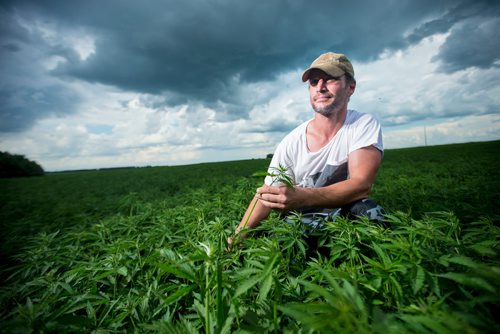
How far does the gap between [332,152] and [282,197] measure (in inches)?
46.5

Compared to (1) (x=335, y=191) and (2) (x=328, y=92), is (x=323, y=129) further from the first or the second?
(1) (x=335, y=191)

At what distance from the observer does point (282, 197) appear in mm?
1683

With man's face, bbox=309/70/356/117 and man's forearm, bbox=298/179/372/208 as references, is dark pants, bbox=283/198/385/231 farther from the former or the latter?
man's face, bbox=309/70/356/117

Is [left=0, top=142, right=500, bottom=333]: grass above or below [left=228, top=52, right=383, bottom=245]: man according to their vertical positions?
below

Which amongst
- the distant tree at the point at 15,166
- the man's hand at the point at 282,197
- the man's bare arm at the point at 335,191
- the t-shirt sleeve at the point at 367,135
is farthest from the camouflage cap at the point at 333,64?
the distant tree at the point at 15,166

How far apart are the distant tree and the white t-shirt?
164ft

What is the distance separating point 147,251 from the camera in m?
2.16

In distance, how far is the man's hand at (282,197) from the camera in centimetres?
168

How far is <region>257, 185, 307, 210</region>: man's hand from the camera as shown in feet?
5.51

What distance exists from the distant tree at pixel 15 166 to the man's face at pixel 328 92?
50.4 metres

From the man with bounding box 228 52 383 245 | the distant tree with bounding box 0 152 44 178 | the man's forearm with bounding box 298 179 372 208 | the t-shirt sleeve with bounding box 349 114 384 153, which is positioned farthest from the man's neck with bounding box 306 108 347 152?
the distant tree with bounding box 0 152 44 178

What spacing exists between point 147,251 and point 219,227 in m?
0.82

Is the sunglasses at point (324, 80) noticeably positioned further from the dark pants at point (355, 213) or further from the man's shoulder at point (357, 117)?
the dark pants at point (355, 213)

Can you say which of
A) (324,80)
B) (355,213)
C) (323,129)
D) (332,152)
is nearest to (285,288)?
(355,213)
